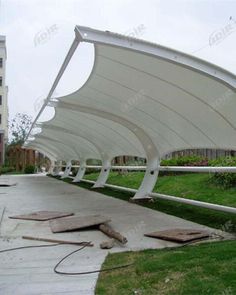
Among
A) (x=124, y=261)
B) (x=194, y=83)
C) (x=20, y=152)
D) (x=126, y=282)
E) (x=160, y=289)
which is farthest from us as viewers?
(x=20, y=152)

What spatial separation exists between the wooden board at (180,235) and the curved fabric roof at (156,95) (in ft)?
6.56

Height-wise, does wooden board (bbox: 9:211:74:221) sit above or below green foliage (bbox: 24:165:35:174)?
below

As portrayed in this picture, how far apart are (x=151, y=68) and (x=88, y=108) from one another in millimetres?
4371

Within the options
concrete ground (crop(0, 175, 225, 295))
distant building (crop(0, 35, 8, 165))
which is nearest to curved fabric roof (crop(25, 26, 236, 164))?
concrete ground (crop(0, 175, 225, 295))

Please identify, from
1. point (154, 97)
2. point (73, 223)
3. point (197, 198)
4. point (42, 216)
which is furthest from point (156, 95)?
point (197, 198)

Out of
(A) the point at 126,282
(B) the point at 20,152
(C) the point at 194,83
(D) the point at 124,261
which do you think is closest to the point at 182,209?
(C) the point at 194,83

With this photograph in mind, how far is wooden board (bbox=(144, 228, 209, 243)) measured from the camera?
6.37 meters

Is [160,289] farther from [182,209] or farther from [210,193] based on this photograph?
[210,193]

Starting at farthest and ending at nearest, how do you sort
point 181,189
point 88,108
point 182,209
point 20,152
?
point 20,152 → point 181,189 → point 88,108 → point 182,209

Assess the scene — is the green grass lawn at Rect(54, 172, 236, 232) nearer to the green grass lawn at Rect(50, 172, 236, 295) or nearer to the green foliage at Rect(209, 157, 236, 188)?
the green foliage at Rect(209, 157, 236, 188)

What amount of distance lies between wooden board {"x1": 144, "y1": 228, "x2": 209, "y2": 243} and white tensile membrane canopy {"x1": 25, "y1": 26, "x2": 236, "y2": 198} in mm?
1993

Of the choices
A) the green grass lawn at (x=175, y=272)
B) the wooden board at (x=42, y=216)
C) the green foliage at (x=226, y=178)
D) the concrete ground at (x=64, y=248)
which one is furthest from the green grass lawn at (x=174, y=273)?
the green foliage at (x=226, y=178)

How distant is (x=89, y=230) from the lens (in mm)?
7867

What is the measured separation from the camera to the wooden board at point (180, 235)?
20.9 feet
